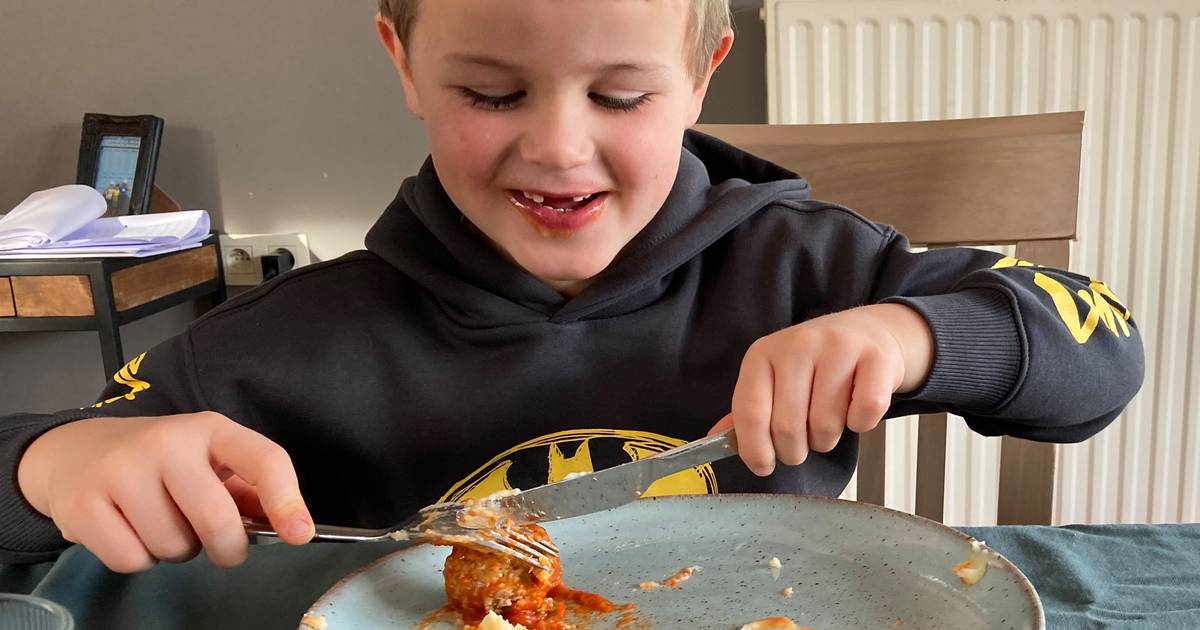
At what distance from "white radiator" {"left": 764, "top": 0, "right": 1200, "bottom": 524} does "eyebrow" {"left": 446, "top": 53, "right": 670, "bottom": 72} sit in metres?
0.88

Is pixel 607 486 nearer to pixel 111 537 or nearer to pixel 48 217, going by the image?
pixel 111 537

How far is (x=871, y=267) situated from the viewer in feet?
2.88

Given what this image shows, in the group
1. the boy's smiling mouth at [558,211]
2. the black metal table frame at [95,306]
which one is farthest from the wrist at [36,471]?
the black metal table frame at [95,306]

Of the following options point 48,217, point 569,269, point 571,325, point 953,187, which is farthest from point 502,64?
point 48,217

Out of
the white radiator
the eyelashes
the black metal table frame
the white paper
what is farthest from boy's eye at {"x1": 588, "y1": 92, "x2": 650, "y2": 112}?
the white paper

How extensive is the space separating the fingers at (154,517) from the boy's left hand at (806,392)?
34cm

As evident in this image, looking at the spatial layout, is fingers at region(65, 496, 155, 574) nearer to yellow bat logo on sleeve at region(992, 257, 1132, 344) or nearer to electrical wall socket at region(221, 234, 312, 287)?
yellow bat logo on sleeve at region(992, 257, 1132, 344)

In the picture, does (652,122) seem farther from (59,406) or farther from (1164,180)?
(59,406)

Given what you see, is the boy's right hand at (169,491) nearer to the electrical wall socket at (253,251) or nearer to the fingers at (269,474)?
the fingers at (269,474)

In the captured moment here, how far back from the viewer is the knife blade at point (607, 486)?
1.82 ft

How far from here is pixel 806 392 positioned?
592 mm

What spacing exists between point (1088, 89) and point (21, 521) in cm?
151

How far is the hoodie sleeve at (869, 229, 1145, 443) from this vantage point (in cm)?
70

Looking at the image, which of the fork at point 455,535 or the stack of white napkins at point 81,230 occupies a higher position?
the stack of white napkins at point 81,230
